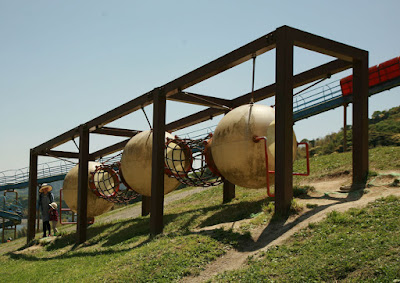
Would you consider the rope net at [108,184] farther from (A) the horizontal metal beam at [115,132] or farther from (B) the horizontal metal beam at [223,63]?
(B) the horizontal metal beam at [223,63]

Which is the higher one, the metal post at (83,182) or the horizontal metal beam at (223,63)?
the horizontal metal beam at (223,63)

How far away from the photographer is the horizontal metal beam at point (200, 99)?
1371 centimetres

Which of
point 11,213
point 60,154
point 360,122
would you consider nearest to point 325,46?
point 360,122

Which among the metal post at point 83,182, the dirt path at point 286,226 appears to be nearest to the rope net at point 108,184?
the metal post at point 83,182

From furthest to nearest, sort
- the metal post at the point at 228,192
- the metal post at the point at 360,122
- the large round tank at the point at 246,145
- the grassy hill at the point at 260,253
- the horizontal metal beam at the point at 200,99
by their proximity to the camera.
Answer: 1. the metal post at the point at 228,192
2. the horizontal metal beam at the point at 200,99
3. the metal post at the point at 360,122
4. the large round tank at the point at 246,145
5. the grassy hill at the point at 260,253

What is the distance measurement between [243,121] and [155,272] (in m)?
4.37

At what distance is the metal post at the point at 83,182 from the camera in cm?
1667

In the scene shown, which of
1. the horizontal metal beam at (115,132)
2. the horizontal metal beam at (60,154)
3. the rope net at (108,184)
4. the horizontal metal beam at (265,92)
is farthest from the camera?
the horizontal metal beam at (60,154)

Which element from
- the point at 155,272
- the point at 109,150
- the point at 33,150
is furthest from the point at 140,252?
the point at 33,150

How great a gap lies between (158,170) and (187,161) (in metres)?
1.77

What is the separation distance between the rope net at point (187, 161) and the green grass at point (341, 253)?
542 cm

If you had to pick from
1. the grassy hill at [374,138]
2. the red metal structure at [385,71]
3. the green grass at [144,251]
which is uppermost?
the red metal structure at [385,71]

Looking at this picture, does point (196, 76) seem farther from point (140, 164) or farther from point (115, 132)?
point (115, 132)

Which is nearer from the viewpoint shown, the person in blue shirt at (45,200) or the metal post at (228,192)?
the metal post at (228,192)
